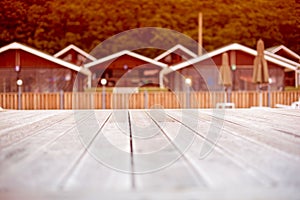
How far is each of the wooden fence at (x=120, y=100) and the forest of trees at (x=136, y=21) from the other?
11.3m

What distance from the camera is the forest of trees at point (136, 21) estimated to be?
2375 cm

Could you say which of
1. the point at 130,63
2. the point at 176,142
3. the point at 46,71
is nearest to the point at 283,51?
the point at 130,63

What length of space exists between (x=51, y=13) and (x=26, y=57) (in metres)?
11.2

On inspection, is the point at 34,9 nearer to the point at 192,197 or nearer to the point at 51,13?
the point at 51,13

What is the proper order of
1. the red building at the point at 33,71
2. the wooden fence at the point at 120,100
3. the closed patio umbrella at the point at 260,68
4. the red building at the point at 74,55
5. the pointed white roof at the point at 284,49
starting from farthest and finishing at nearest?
1. the red building at the point at 74,55
2. the pointed white roof at the point at 284,49
3. the red building at the point at 33,71
4. the wooden fence at the point at 120,100
5. the closed patio umbrella at the point at 260,68

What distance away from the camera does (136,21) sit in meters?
28.2

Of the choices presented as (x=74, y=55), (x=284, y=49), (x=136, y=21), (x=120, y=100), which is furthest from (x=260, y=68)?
(x=136, y=21)

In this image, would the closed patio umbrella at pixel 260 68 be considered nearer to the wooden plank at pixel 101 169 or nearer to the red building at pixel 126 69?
the red building at pixel 126 69

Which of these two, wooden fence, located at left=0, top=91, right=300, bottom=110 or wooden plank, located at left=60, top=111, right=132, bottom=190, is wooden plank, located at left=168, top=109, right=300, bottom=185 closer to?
wooden plank, located at left=60, top=111, right=132, bottom=190

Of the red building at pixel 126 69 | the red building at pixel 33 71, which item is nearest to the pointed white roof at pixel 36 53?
the red building at pixel 33 71

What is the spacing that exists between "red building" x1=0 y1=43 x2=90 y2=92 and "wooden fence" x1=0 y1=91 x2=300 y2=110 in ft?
9.41

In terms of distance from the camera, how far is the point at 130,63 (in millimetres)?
16812

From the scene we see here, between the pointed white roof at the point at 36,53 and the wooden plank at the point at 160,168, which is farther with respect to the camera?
the pointed white roof at the point at 36,53

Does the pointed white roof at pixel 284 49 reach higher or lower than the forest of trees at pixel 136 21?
lower
